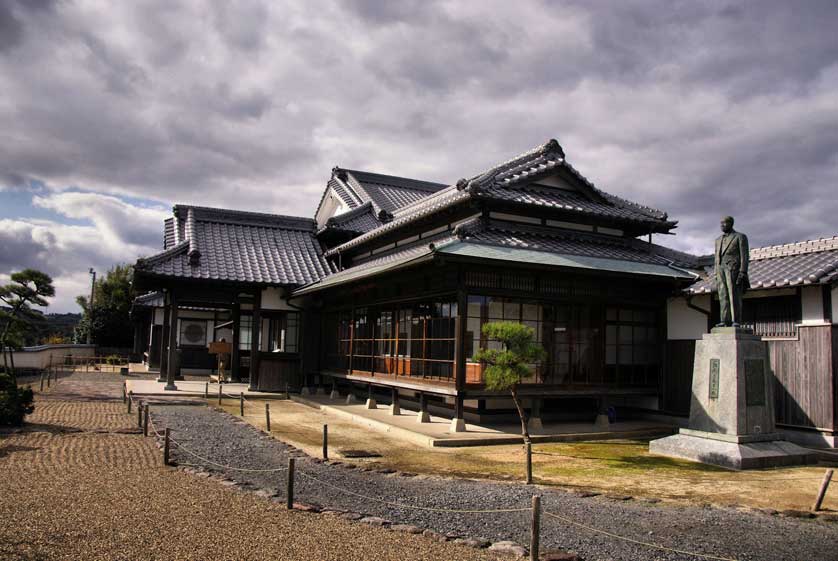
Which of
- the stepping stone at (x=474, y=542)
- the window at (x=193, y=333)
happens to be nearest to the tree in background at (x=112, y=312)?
the window at (x=193, y=333)

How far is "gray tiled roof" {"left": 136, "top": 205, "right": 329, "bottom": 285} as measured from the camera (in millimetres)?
22922

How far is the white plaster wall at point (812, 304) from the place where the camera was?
13.5m

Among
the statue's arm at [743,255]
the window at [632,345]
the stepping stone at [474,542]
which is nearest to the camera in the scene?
the stepping stone at [474,542]

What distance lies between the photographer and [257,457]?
1168cm

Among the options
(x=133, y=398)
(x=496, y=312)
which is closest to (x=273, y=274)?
(x=133, y=398)

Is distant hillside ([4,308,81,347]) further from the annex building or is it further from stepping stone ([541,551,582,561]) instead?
stepping stone ([541,551,582,561])

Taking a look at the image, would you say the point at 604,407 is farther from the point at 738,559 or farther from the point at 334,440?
the point at 738,559

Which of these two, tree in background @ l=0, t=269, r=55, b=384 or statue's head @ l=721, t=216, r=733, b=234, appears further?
tree in background @ l=0, t=269, r=55, b=384

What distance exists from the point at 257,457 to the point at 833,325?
11601mm

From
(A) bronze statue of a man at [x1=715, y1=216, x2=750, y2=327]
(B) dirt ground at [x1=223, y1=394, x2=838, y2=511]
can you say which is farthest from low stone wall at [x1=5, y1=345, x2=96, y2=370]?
(A) bronze statue of a man at [x1=715, y1=216, x2=750, y2=327]

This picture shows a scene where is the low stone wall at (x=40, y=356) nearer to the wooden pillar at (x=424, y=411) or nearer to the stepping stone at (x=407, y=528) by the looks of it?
the wooden pillar at (x=424, y=411)

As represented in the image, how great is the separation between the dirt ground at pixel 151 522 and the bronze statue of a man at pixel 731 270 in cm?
827

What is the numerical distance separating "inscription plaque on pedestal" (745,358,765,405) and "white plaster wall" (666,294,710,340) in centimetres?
368

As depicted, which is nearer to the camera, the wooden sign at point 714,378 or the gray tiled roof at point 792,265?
the wooden sign at point 714,378
